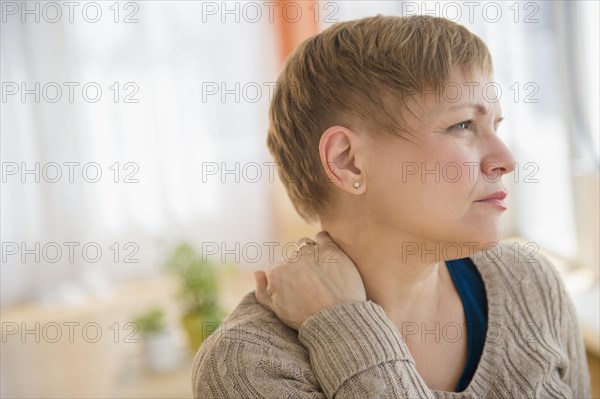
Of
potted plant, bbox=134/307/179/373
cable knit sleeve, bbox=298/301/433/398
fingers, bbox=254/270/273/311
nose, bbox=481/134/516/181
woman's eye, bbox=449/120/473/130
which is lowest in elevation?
potted plant, bbox=134/307/179/373

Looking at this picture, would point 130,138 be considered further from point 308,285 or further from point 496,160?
point 496,160

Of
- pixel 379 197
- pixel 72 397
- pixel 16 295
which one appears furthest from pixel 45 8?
pixel 379 197

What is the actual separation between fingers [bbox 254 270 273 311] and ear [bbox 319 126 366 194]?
0.70 ft

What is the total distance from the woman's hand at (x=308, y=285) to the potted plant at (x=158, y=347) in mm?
1235

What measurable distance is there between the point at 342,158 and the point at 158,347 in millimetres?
1400

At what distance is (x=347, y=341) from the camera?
3.44 feet

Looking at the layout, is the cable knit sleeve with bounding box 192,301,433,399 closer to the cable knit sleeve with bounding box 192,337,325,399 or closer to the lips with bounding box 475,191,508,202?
the cable knit sleeve with bounding box 192,337,325,399

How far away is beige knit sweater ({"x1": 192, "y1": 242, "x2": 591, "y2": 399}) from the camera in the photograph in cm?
103

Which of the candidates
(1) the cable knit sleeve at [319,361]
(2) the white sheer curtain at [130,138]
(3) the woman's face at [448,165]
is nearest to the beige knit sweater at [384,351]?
(1) the cable knit sleeve at [319,361]

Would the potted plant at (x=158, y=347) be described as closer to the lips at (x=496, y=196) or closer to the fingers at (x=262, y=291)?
the fingers at (x=262, y=291)

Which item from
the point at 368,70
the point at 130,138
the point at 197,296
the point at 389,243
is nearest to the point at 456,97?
the point at 368,70

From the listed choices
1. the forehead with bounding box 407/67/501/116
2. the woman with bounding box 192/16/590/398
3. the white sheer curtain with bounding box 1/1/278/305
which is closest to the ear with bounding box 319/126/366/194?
the woman with bounding box 192/16/590/398

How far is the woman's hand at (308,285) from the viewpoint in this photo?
43.6 inches

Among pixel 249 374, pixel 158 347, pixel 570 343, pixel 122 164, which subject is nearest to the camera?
pixel 249 374
